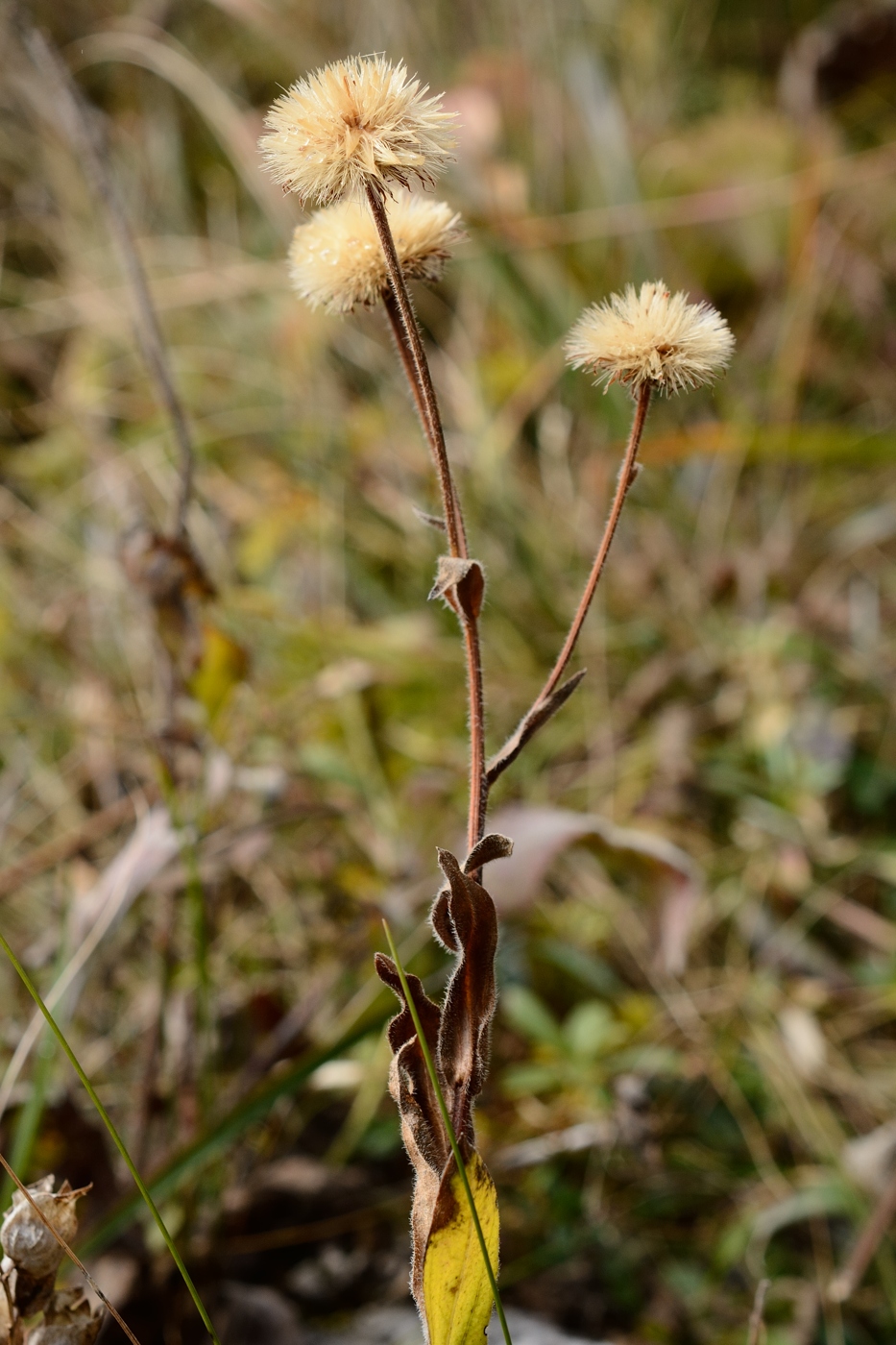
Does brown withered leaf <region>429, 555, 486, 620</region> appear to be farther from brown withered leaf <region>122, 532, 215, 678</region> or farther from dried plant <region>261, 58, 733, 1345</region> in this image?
brown withered leaf <region>122, 532, 215, 678</region>

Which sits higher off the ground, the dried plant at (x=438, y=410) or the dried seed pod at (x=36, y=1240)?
the dried plant at (x=438, y=410)

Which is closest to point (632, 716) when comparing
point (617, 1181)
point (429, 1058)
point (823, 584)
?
point (823, 584)

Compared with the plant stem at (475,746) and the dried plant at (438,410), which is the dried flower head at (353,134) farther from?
the plant stem at (475,746)

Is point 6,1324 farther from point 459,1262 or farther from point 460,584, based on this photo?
point 460,584

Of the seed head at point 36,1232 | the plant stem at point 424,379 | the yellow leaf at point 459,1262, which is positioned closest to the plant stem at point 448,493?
the plant stem at point 424,379

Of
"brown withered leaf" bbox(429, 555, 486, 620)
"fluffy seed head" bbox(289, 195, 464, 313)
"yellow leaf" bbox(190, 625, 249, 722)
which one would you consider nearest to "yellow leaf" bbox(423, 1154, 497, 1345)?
"brown withered leaf" bbox(429, 555, 486, 620)

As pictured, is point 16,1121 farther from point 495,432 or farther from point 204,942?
point 495,432

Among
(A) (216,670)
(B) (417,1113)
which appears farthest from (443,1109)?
(A) (216,670)
